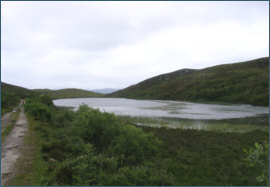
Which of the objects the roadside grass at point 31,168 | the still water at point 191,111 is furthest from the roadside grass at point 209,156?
the still water at point 191,111

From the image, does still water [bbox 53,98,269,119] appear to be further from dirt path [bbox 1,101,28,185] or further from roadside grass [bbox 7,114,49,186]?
roadside grass [bbox 7,114,49,186]

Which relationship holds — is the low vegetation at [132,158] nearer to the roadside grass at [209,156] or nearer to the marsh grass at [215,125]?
the roadside grass at [209,156]

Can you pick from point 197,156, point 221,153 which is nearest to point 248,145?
point 221,153

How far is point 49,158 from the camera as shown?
1538cm

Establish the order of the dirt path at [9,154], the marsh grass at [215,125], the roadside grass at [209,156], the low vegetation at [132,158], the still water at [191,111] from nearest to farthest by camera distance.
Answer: the dirt path at [9,154] → the low vegetation at [132,158] → the roadside grass at [209,156] → the marsh grass at [215,125] → the still water at [191,111]

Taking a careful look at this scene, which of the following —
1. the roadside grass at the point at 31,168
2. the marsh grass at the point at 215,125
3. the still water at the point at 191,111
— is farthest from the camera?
the still water at the point at 191,111

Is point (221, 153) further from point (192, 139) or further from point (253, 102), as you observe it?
point (253, 102)

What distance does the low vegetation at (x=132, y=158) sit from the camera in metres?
12.7

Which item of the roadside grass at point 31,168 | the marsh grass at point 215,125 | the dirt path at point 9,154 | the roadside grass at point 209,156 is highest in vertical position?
the dirt path at point 9,154

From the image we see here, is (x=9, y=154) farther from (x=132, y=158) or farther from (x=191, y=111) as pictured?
(x=191, y=111)

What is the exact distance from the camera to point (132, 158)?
644 inches

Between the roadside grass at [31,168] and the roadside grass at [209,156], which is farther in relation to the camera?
the roadside grass at [209,156]

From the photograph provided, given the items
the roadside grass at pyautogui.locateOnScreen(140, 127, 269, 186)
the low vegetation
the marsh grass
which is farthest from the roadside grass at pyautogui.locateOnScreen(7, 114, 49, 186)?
the marsh grass

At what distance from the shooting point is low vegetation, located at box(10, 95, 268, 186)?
41.8 feet
